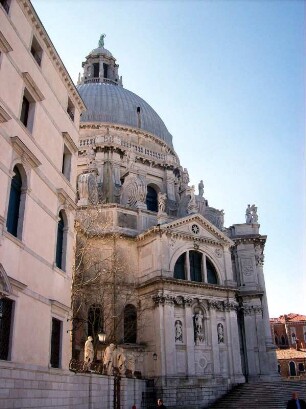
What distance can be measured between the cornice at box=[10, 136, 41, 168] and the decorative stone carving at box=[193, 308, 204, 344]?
19.5 meters

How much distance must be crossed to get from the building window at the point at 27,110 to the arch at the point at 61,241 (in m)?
3.66

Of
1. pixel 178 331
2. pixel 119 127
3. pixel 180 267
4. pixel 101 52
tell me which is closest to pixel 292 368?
pixel 180 267

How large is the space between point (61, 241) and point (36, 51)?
6.84 metres

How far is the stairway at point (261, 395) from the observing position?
84.1 feet

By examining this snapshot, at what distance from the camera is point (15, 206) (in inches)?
516

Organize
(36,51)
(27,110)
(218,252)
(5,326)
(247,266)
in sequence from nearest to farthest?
(5,326) → (27,110) → (36,51) → (218,252) → (247,266)

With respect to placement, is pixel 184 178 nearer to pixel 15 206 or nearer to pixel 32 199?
pixel 32 199

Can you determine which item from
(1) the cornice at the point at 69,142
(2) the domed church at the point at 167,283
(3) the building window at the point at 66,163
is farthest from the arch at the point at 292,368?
(3) the building window at the point at 66,163

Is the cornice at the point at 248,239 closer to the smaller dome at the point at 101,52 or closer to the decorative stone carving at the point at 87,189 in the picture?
the decorative stone carving at the point at 87,189

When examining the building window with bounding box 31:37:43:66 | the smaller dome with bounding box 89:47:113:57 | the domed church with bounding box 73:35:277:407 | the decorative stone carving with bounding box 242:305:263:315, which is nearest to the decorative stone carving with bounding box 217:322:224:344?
the domed church with bounding box 73:35:277:407

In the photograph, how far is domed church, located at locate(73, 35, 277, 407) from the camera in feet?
91.5

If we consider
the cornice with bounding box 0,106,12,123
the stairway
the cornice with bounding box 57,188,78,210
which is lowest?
the stairway

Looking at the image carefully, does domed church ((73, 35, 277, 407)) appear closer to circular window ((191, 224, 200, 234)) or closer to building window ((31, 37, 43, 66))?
circular window ((191, 224, 200, 234))

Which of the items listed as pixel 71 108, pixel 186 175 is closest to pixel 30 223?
pixel 71 108
